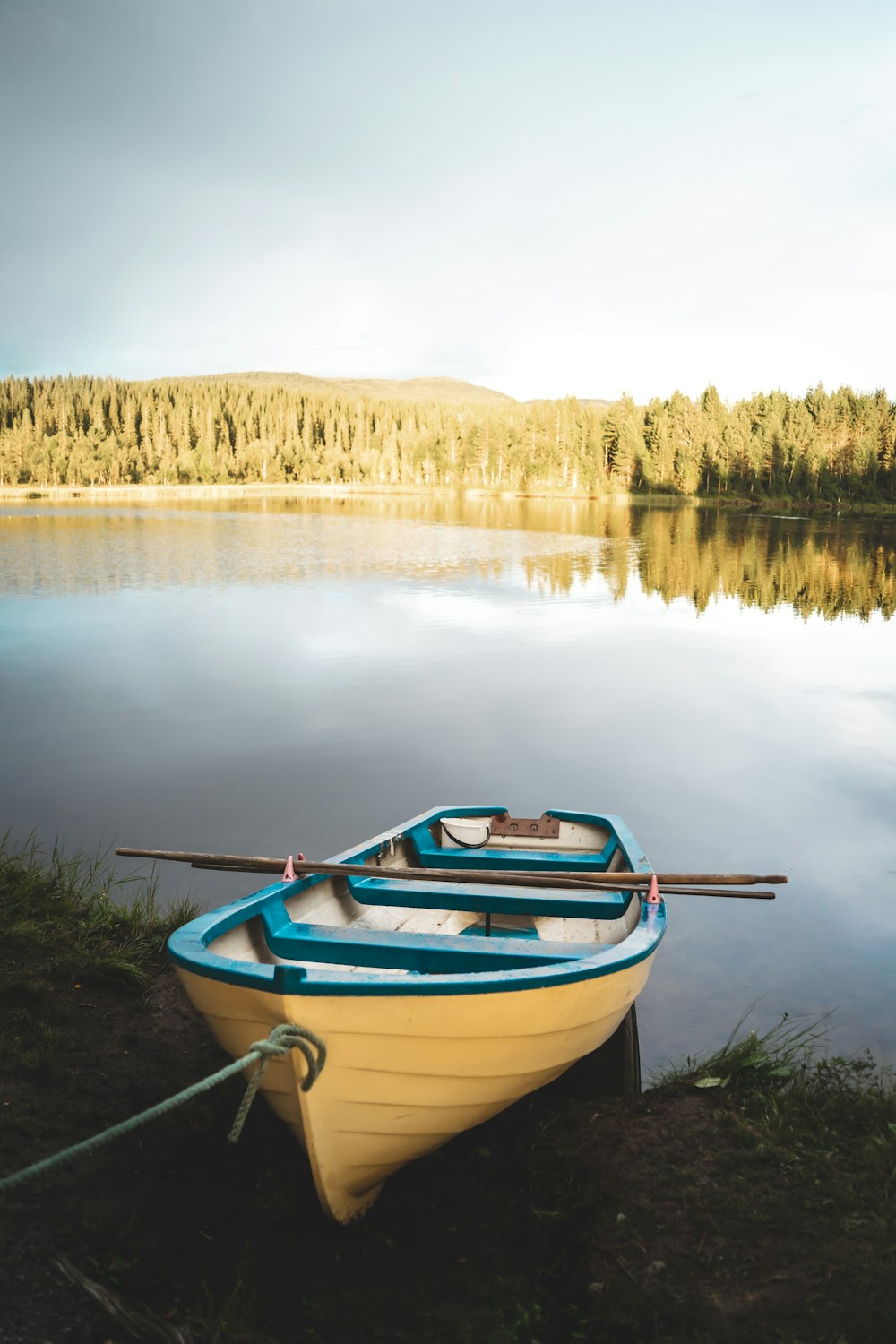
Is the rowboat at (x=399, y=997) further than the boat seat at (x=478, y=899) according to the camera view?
No

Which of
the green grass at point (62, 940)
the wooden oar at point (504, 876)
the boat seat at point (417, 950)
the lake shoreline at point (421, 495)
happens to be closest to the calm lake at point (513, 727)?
the green grass at point (62, 940)

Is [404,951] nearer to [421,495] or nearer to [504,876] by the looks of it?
[504,876]

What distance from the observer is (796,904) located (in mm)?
6824

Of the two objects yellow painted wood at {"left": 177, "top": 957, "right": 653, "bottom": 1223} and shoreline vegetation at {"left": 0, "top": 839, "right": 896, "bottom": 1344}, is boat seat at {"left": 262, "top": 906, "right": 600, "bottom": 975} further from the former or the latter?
shoreline vegetation at {"left": 0, "top": 839, "right": 896, "bottom": 1344}

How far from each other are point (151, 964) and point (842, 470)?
89473 mm

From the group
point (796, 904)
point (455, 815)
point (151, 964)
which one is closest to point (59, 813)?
point (151, 964)

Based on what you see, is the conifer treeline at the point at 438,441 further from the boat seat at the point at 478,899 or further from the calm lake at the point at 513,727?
the boat seat at the point at 478,899

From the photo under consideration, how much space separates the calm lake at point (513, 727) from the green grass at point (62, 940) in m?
0.75

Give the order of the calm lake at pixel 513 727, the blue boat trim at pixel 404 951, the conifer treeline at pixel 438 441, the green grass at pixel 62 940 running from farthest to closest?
the conifer treeline at pixel 438 441, the calm lake at pixel 513 727, the green grass at pixel 62 940, the blue boat trim at pixel 404 951

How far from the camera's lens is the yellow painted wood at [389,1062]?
3.19m

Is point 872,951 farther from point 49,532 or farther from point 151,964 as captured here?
point 49,532

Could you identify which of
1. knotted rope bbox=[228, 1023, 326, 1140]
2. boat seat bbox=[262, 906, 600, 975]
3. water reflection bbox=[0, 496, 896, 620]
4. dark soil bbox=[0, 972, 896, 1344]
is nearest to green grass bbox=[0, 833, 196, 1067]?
dark soil bbox=[0, 972, 896, 1344]

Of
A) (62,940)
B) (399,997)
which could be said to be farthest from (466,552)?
(399,997)

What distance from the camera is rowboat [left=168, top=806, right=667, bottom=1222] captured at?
3195 mm
